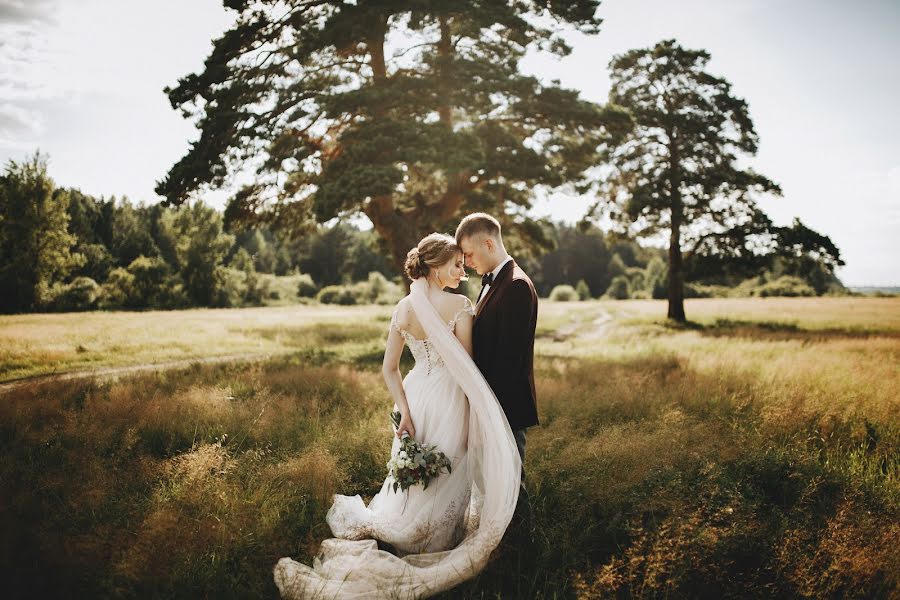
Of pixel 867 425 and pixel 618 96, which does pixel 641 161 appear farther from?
pixel 867 425

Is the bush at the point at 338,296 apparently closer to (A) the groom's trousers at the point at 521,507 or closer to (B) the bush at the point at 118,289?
(B) the bush at the point at 118,289

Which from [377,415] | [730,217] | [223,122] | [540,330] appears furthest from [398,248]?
[730,217]

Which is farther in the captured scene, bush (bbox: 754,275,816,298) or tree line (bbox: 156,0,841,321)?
bush (bbox: 754,275,816,298)

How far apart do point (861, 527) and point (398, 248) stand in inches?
494

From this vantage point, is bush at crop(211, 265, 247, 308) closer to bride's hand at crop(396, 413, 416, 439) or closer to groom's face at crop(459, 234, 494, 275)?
bride's hand at crop(396, 413, 416, 439)

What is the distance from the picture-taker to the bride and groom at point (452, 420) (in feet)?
10.7

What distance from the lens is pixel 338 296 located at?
4875cm

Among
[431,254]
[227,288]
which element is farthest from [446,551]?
[227,288]

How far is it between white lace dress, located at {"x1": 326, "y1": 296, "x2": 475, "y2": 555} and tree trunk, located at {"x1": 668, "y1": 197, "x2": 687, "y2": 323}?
63.0 feet

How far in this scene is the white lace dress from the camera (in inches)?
141

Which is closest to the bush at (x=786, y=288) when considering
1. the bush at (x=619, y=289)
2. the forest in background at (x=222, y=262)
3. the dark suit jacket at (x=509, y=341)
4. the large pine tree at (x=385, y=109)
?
the forest in background at (x=222, y=262)

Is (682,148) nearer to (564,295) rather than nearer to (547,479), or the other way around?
(547,479)

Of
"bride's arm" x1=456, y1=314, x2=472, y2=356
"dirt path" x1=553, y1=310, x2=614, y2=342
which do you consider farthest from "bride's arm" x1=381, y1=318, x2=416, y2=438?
"dirt path" x1=553, y1=310, x2=614, y2=342

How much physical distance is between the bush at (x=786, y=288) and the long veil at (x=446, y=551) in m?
52.5
